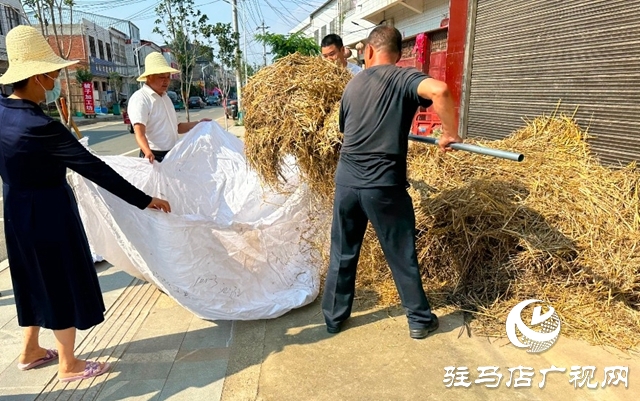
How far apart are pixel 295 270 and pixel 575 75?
3.31 meters

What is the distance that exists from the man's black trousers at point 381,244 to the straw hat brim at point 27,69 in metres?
1.64

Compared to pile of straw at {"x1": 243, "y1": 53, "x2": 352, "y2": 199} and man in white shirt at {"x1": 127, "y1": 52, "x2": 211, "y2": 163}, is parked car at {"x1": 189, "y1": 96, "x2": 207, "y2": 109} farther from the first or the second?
pile of straw at {"x1": 243, "y1": 53, "x2": 352, "y2": 199}

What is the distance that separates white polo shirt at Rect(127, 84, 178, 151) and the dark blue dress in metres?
1.38

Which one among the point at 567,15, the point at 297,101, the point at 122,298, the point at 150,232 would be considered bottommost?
the point at 122,298

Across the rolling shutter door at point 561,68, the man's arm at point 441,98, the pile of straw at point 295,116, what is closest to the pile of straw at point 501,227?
the pile of straw at point 295,116

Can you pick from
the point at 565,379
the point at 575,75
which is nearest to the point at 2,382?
the point at 565,379

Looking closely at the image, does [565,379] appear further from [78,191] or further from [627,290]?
[78,191]

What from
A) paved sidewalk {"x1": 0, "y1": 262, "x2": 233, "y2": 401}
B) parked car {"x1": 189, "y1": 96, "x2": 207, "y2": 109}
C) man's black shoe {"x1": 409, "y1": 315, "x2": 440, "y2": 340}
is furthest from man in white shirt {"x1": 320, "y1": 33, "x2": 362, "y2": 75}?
parked car {"x1": 189, "y1": 96, "x2": 207, "y2": 109}

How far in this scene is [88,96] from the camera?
95.0 feet

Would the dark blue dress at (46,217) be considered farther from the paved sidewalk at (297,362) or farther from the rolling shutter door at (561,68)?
the rolling shutter door at (561,68)

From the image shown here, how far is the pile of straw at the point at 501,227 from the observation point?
2.73 meters

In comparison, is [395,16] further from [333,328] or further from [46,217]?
[46,217]

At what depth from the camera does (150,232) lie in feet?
9.07

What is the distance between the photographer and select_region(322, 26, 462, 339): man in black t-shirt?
2332 mm
